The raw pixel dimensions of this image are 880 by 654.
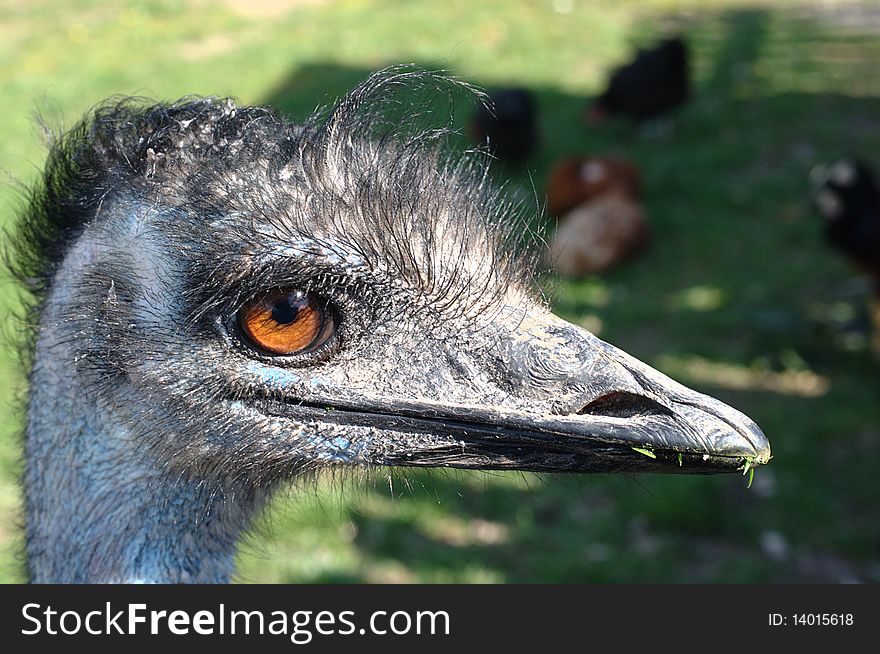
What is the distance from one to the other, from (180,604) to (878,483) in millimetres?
3829

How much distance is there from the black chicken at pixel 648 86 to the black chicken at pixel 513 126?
108cm

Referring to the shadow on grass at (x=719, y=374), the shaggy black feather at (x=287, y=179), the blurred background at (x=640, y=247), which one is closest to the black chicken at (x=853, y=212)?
the blurred background at (x=640, y=247)

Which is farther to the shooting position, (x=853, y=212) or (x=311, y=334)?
(x=853, y=212)

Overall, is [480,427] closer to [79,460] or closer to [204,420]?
[204,420]

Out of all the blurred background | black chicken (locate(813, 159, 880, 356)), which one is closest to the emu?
the blurred background

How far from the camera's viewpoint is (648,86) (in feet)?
31.9

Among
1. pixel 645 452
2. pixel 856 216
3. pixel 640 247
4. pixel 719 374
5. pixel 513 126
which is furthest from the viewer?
pixel 513 126

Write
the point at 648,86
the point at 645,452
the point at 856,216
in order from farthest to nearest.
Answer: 1. the point at 648,86
2. the point at 856,216
3. the point at 645,452

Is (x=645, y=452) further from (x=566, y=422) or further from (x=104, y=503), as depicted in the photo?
(x=104, y=503)

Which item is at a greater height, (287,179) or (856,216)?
(856,216)

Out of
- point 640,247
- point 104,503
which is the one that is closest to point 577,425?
point 104,503

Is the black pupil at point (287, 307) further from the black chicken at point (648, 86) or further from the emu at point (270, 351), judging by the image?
the black chicken at point (648, 86)

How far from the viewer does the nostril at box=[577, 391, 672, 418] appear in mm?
1761

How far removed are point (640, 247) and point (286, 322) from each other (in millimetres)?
5979
